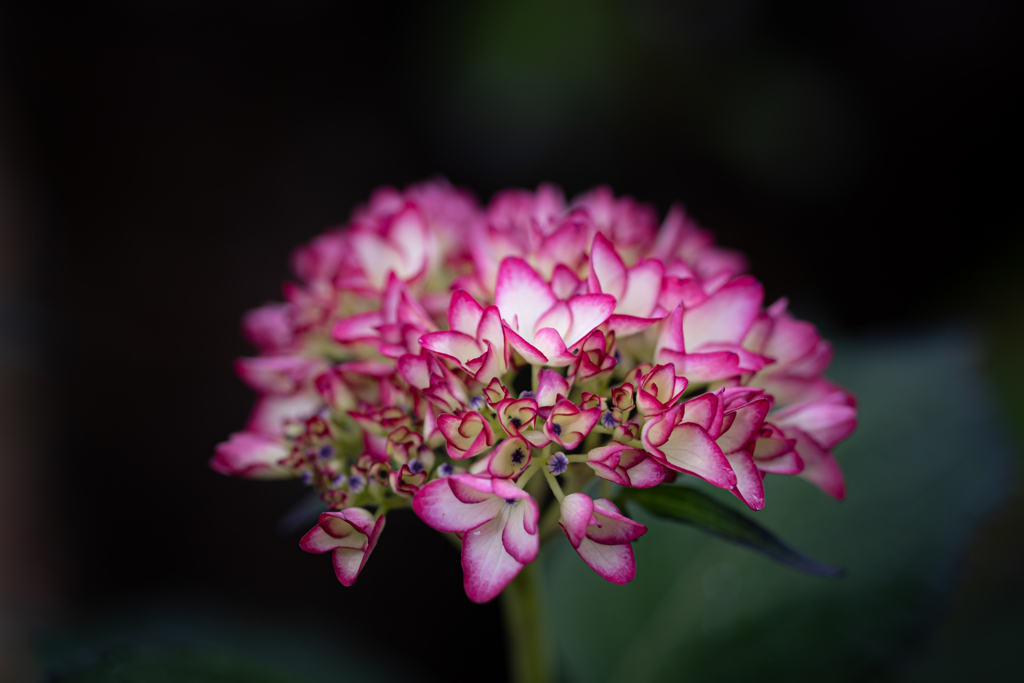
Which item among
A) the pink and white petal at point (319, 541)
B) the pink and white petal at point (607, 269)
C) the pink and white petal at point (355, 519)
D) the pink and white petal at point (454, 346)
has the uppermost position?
the pink and white petal at point (607, 269)

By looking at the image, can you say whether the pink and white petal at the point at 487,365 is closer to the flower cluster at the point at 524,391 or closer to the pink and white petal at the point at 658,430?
the flower cluster at the point at 524,391

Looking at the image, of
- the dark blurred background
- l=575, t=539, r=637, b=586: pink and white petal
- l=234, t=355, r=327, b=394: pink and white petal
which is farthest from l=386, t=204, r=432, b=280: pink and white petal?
the dark blurred background

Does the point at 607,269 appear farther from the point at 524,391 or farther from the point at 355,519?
the point at 355,519

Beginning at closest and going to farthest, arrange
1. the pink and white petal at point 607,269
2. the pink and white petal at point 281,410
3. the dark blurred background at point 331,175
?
the pink and white petal at point 607,269 < the pink and white petal at point 281,410 < the dark blurred background at point 331,175

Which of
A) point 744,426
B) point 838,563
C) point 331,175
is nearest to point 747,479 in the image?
point 744,426

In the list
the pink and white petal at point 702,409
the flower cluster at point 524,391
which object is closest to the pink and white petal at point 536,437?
the flower cluster at point 524,391

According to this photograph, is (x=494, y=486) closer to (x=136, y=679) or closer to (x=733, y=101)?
(x=136, y=679)

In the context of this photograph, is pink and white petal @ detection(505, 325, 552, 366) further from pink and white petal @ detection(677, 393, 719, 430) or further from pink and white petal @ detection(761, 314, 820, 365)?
pink and white petal @ detection(761, 314, 820, 365)
